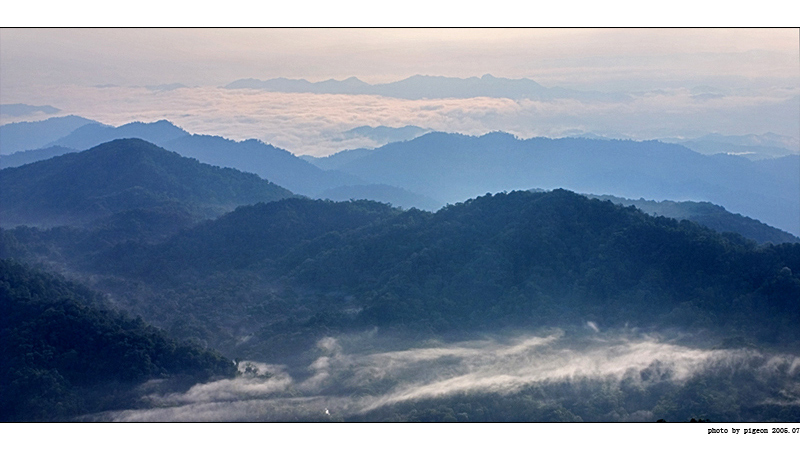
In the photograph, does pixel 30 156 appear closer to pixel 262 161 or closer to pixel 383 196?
pixel 262 161

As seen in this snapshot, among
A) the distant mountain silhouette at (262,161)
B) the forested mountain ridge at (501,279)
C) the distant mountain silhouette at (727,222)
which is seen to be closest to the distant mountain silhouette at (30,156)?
the distant mountain silhouette at (262,161)

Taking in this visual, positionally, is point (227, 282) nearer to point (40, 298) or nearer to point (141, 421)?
point (40, 298)

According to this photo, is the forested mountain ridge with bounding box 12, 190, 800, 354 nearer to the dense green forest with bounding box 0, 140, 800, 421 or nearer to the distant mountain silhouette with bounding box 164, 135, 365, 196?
the dense green forest with bounding box 0, 140, 800, 421

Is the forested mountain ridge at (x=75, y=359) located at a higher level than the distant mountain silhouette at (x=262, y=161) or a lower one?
lower

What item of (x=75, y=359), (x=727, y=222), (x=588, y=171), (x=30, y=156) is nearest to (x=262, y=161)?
(x=30, y=156)

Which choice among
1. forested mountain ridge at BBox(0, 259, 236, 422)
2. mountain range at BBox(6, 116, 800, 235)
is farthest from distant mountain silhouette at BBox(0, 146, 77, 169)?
forested mountain ridge at BBox(0, 259, 236, 422)

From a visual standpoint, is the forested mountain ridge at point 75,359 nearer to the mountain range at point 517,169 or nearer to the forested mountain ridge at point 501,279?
the forested mountain ridge at point 501,279

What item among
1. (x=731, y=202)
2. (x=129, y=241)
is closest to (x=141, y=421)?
(x=129, y=241)
